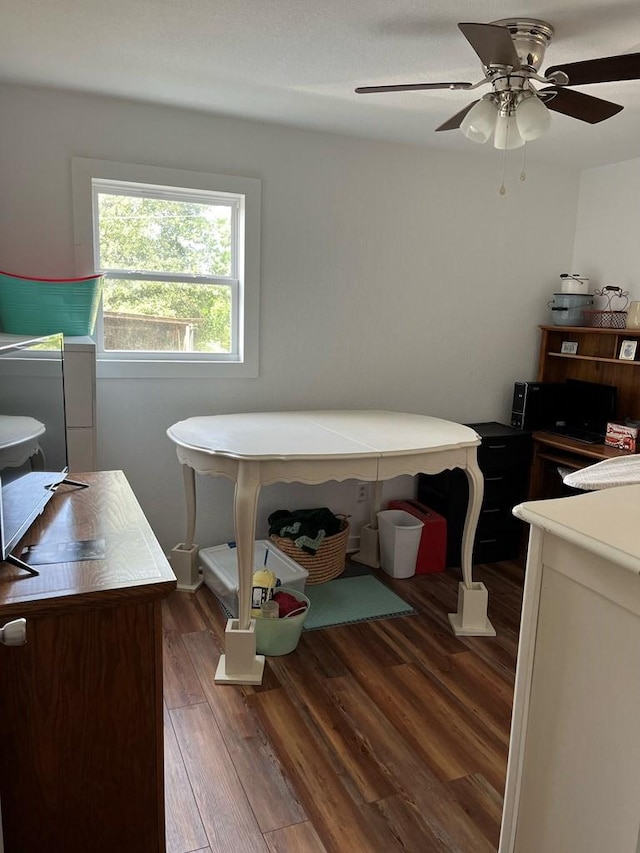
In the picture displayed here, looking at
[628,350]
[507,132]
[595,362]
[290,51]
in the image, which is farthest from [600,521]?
[595,362]

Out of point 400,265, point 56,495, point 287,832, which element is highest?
point 400,265

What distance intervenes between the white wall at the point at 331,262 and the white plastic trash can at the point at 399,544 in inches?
11.8

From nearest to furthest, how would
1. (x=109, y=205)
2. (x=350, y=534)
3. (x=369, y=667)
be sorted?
(x=369, y=667), (x=109, y=205), (x=350, y=534)

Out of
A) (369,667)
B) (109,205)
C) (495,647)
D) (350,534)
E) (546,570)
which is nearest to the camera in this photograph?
(546,570)

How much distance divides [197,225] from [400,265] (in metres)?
1.15

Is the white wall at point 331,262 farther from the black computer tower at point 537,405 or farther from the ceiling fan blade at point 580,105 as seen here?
the ceiling fan blade at point 580,105

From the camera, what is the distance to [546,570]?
3.99 ft

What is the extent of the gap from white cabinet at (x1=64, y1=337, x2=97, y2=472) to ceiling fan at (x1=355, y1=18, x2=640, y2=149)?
1440 millimetres

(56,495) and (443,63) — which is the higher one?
(443,63)

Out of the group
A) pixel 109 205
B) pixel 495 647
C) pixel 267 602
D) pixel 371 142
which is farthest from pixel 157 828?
pixel 371 142

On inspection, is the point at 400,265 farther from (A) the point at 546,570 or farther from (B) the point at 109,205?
(A) the point at 546,570

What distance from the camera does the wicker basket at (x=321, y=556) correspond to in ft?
10.2

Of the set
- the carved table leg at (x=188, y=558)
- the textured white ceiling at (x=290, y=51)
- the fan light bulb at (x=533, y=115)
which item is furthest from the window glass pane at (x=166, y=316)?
the fan light bulb at (x=533, y=115)

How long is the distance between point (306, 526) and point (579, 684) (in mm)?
2129
